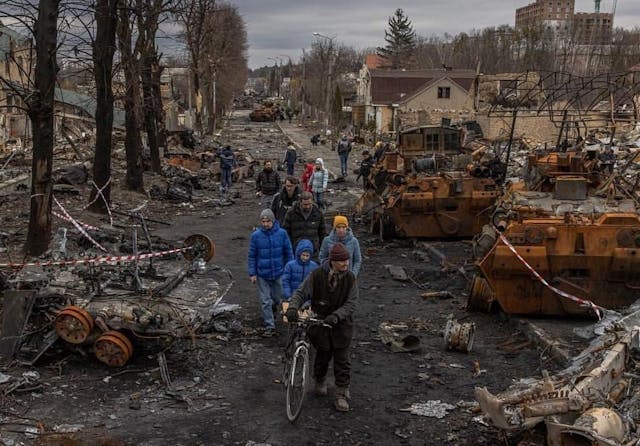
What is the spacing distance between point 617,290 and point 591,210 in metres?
1.30

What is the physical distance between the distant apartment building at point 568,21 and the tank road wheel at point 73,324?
259 feet

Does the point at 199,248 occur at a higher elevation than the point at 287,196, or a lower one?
lower

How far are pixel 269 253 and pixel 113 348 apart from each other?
231cm

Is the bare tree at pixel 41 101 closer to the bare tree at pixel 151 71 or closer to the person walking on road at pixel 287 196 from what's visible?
the person walking on road at pixel 287 196

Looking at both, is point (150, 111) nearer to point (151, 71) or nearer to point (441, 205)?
point (151, 71)

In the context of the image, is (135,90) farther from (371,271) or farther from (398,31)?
(398,31)

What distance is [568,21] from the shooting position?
4574 inches

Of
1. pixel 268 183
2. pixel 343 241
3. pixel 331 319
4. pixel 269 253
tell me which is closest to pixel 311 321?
pixel 331 319

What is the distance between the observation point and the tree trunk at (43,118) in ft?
36.9

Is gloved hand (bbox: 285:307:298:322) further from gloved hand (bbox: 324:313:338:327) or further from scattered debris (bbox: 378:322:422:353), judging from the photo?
scattered debris (bbox: 378:322:422:353)

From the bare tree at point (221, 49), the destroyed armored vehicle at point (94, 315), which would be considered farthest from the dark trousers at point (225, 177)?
the bare tree at point (221, 49)

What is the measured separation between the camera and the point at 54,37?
11531mm

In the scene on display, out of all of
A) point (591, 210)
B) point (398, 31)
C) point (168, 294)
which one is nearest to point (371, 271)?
point (591, 210)

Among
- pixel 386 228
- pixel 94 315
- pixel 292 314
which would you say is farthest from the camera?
pixel 386 228
